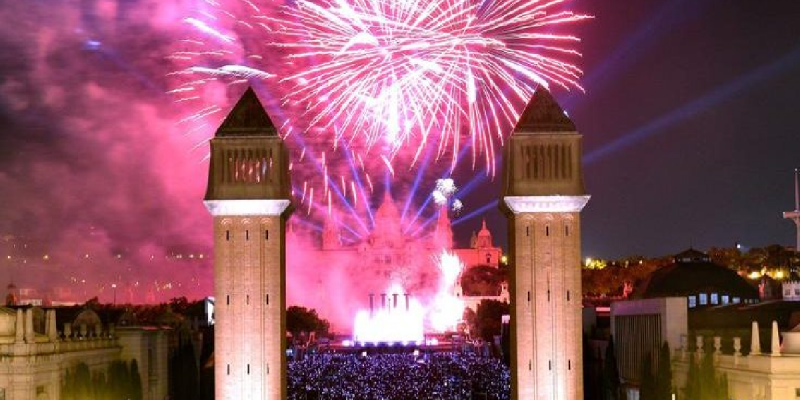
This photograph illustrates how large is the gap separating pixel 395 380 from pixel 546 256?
Result: 16062 millimetres

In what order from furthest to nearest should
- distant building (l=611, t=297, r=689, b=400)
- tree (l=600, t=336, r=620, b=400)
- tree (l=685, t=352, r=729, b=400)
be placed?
tree (l=600, t=336, r=620, b=400) < distant building (l=611, t=297, r=689, b=400) < tree (l=685, t=352, r=729, b=400)

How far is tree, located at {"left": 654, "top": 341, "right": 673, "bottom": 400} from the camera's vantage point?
66.1 m

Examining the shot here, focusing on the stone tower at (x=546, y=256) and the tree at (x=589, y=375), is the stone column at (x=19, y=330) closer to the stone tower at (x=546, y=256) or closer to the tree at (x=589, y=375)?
the stone tower at (x=546, y=256)

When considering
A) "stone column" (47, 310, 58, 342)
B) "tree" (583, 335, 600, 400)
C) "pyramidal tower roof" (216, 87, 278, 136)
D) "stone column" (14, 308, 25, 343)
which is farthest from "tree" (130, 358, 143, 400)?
"tree" (583, 335, 600, 400)

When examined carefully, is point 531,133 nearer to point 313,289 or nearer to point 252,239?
point 252,239

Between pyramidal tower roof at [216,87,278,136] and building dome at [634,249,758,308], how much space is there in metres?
35.7

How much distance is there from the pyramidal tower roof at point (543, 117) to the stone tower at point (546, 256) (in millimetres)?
49

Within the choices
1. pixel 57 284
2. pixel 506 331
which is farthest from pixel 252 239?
pixel 57 284

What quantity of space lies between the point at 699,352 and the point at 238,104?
25.8m

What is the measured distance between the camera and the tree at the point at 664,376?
6612cm

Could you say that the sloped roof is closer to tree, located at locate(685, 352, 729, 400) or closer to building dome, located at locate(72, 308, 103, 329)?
Answer: tree, located at locate(685, 352, 729, 400)

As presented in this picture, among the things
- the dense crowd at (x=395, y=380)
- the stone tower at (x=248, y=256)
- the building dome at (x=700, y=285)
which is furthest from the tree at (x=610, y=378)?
the stone tower at (x=248, y=256)

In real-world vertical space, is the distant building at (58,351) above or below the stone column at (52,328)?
below

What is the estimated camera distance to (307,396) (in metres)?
77.6
